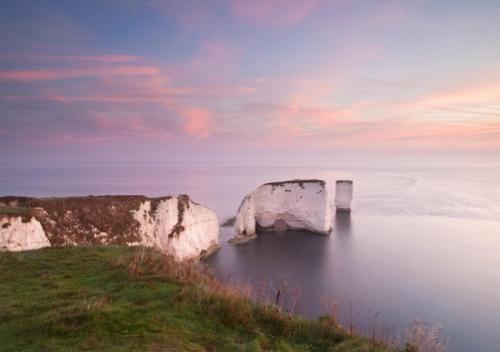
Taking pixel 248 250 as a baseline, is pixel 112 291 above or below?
above

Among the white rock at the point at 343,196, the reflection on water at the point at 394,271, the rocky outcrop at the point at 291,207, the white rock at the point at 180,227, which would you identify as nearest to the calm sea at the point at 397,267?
the reflection on water at the point at 394,271

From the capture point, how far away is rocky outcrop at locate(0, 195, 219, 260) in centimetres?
1756

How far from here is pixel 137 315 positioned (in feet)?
22.5

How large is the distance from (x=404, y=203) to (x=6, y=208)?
61993 millimetres

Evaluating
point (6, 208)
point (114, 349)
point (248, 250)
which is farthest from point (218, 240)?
point (114, 349)

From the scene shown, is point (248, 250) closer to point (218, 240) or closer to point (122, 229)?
point (218, 240)

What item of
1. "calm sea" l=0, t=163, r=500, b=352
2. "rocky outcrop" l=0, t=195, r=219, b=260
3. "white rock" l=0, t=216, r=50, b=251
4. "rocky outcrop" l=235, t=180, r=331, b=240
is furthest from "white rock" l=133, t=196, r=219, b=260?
"rocky outcrop" l=235, t=180, r=331, b=240

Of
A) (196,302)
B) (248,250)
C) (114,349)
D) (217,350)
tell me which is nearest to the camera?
(114,349)

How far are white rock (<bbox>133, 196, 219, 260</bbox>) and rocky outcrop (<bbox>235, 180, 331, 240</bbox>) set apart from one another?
9491 mm

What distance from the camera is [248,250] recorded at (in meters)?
35.5

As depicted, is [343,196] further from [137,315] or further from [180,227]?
[137,315]

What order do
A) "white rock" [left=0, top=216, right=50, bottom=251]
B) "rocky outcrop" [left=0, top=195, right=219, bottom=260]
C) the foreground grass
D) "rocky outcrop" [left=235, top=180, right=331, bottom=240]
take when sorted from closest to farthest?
1. the foreground grass
2. "white rock" [left=0, top=216, right=50, bottom=251]
3. "rocky outcrop" [left=0, top=195, right=219, bottom=260]
4. "rocky outcrop" [left=235, top=180, right=331, bottom=240]

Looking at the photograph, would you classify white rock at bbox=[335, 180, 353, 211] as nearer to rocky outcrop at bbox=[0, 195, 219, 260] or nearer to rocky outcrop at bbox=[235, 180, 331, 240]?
rocky outcrop at bbox=[235, 180, 331, 240]

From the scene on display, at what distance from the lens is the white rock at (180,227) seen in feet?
85.9
